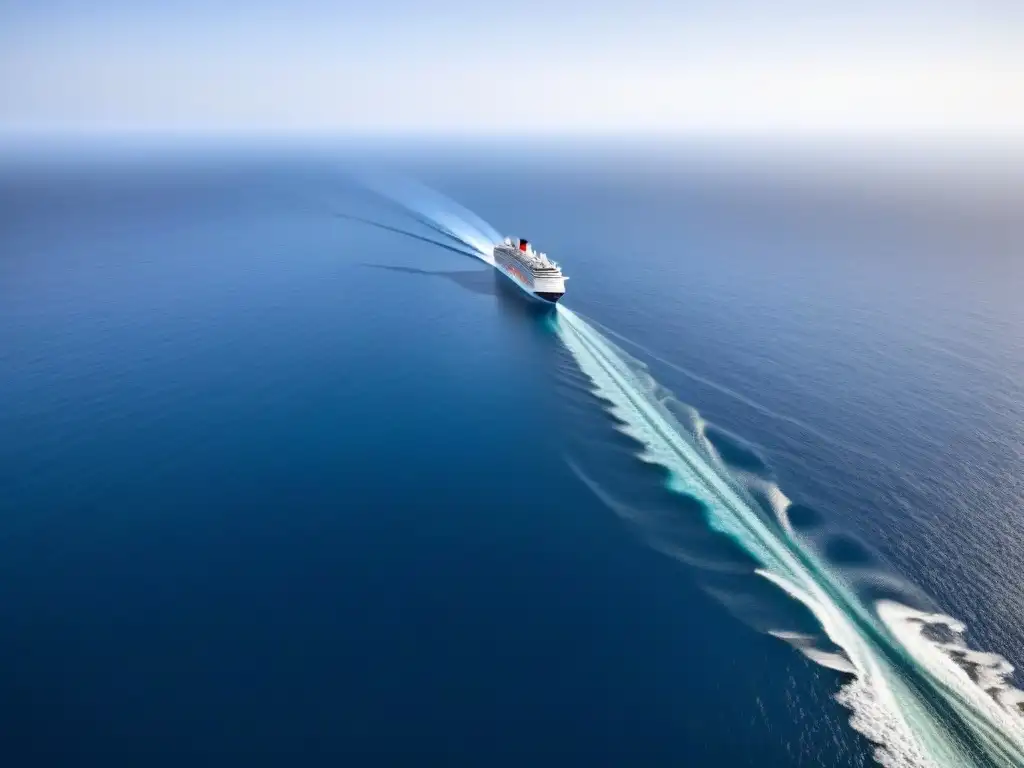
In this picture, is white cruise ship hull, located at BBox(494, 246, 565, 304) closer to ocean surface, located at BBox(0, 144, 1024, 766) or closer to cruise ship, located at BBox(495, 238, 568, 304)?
cruise ship, located at BBox(495, 238, 568, 304)

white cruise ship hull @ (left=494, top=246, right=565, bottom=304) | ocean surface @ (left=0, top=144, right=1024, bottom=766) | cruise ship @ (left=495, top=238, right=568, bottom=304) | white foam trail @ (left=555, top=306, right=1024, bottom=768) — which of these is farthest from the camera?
cruise ship @ (left=495, top=238, right=568, bottom=304)

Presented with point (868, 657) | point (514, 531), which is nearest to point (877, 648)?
point (868, 657)

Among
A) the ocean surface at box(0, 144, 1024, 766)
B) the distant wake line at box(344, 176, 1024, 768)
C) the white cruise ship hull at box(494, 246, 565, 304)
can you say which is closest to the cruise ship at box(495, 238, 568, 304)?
the white cruise ship hull at box(494, 246, 565, 304)

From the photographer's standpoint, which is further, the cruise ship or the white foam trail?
the cruise ship

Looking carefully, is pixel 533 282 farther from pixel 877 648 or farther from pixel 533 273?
pixel 877 648

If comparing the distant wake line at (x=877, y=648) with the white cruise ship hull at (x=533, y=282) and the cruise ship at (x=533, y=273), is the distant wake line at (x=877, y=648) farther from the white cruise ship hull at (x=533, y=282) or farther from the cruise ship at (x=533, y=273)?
the cruise ship at (x=533, y=273)

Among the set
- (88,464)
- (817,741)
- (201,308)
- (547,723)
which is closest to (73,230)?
(201,308)

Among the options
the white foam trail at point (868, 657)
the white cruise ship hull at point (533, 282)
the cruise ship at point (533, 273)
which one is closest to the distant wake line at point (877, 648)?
the white foam trail at point (868, 657)
